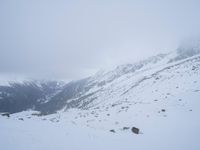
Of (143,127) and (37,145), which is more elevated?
(37,145)

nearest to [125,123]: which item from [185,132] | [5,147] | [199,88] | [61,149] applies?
[185,132]

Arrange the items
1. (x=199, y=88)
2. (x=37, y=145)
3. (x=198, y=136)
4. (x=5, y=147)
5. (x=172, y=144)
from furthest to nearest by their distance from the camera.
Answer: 1. (x=199, y=88)
2. (x=198, y=136)
3. (x=172, y=144)
4. (x=37, y=145)
5. (x=5, y=147)

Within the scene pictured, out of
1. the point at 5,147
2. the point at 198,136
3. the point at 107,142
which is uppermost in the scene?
the point at 5,147

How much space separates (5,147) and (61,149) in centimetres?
319


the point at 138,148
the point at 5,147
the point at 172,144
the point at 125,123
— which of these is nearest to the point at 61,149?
the point at 5,147

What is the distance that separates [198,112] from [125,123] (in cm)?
1005

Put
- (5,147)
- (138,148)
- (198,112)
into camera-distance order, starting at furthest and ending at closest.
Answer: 1. (198,112)
2. (138,148)
3. (5,147)

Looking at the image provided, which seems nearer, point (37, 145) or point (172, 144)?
point (37, 145)

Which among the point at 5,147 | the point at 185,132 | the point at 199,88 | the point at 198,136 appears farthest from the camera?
the point at 199,88

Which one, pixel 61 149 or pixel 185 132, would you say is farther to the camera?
pixel 185 132

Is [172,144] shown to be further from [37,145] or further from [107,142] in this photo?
[37,145]

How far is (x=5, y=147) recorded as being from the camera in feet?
31.8

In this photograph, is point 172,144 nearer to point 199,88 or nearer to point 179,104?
point 179,104

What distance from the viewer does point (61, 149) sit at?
35.3ft
